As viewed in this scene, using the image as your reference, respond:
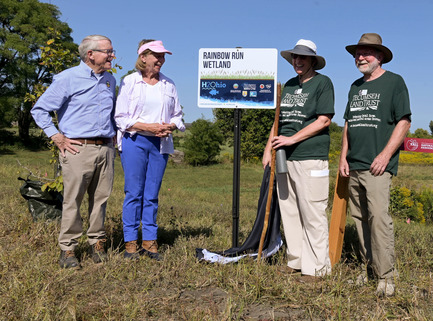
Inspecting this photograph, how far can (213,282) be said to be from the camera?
429cm

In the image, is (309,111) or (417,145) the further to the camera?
(417,145)

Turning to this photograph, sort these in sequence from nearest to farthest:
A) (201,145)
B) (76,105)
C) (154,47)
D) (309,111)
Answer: (309,111)
(76,105)
(154,47)
(201,145)

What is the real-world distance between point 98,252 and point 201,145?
1086 inches

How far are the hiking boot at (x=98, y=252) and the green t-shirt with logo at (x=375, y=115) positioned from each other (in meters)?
2.62

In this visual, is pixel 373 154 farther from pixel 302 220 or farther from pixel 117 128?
pixel 117 128

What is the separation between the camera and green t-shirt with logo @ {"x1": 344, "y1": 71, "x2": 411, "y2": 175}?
4.01 metres

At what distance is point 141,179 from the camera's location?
15.9 feet

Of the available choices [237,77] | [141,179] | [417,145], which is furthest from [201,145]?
[141,179]

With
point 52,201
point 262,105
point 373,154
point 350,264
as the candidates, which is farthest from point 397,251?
point 52,201

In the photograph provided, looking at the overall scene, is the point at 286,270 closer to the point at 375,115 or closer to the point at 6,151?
the point at 375,115

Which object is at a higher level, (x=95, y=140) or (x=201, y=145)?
(x=95, y=140)

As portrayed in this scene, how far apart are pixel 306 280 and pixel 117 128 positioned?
2.43 m

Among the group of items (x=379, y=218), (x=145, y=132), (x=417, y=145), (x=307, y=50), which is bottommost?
(x=379, y=218)

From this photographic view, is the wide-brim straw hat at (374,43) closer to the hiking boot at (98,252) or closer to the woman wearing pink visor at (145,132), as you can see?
the woman wearing pink visor at (145,132)
